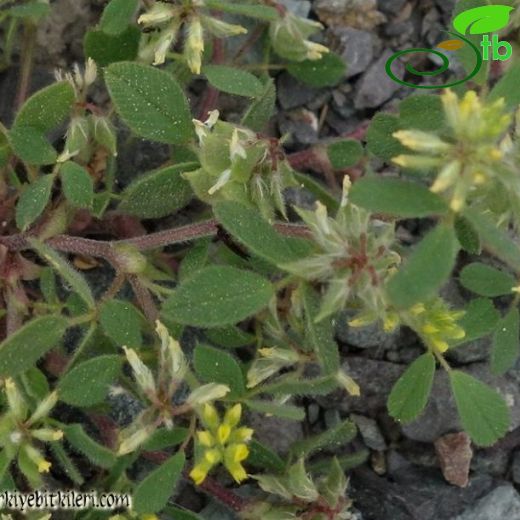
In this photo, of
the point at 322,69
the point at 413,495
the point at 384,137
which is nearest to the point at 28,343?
the point at 384,137

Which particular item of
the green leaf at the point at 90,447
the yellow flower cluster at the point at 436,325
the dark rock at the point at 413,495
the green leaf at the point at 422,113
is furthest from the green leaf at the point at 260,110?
the dark rock at the point at 413,495

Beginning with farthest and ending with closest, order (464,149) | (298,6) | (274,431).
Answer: (298,6) < (274,431) < (464,149)

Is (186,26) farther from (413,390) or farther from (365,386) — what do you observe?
(365,386)

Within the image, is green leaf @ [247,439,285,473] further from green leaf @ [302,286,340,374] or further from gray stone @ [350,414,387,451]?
gray stone @ [350,414,387,451]

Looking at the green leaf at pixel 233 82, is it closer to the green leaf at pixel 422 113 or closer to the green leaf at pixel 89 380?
the green leaf at pixel 422 113

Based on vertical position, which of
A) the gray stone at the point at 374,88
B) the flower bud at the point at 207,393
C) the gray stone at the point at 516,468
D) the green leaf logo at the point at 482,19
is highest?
the green leaf logo at the point at 482,19

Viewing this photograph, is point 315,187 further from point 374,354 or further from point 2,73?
point 2,73

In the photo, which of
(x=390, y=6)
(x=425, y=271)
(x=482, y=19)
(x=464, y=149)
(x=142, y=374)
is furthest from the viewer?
(x=390, y=6)
